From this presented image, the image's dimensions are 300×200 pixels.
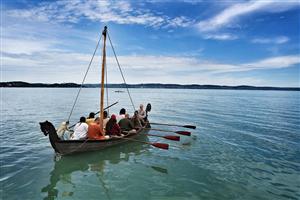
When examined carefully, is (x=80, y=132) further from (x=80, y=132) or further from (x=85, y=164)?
(x=85, y=164)

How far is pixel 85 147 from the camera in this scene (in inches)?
451

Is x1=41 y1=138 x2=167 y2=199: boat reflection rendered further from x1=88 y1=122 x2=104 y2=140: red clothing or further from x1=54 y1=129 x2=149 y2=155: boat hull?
x1=88 y1=122 x2=104 y2=140: red clothing

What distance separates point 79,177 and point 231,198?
5927 millimetres

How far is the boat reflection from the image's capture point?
27.1 ft

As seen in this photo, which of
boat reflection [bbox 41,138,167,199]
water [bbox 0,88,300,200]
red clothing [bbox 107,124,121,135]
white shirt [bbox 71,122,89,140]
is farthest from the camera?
red clothing [bbox 107,124,121,135]

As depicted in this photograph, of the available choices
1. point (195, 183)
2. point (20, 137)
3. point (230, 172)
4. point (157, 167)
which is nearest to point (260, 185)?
point (230, 172)

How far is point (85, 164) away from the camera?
1063 centimetres

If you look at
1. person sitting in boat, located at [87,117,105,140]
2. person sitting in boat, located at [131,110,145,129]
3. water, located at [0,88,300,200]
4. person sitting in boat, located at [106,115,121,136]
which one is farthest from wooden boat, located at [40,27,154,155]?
person sitting in boat, located at [131,110,145,129]

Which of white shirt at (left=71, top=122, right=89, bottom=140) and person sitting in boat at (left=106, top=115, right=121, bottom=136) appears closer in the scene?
white shirt at (left=71, top=122, right=89, bottom=140)

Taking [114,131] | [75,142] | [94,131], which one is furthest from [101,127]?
[75,142]

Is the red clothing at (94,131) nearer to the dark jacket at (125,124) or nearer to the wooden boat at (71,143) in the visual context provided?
the wooden boat at (71,143)

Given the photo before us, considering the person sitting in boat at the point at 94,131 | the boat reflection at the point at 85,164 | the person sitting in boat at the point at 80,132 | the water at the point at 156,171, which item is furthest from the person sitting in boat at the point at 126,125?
the person sitting in boat at the point at 80,132

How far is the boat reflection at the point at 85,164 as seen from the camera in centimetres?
826

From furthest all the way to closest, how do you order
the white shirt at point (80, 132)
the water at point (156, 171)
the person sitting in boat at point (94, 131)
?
the person sitting in boat at point (94, 131), the white shirt at point (80, 132), the water at point (156, 171)
